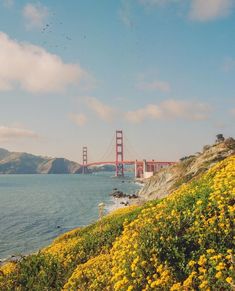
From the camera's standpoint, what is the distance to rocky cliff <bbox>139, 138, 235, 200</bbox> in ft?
205

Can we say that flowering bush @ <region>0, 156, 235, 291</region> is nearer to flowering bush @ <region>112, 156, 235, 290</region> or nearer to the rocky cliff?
flowering bush @ <region>112, 156, 235, 290</region>

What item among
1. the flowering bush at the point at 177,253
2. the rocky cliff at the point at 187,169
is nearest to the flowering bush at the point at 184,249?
the flowering bush at the point at 177,253

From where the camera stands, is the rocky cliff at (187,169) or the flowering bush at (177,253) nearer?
the flowering bush at (177,253)

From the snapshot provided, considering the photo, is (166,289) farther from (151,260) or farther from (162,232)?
(162,232)

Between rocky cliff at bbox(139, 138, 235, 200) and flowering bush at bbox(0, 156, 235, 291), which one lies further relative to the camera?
rocky cliff at bbox(139, 138, 235, 200)

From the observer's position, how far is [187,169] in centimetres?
8562

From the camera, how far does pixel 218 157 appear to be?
63.9m

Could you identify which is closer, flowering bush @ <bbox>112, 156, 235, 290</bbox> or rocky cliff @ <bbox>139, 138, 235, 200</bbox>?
flowering bush @ <bbox>112, 156, 235, 290</bbox>

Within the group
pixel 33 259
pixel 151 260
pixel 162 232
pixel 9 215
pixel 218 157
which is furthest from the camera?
pixel 9 215

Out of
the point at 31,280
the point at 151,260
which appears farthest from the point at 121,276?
the point at 31,280

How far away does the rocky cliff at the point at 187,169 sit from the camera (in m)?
62.4

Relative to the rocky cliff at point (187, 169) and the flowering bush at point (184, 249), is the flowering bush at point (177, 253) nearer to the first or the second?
the flowering bush at point (184, 249)

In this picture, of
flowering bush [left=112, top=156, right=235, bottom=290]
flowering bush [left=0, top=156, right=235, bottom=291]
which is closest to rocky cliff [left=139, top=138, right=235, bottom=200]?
flowering bush [left=0, top=156, right=235, bottom=291]

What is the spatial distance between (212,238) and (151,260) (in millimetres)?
1707
